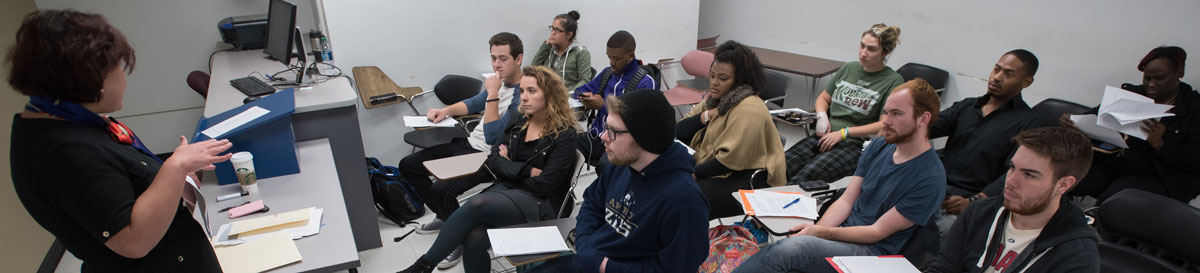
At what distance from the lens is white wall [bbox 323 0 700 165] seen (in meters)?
4.22

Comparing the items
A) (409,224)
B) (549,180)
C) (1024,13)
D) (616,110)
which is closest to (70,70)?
(616,110)

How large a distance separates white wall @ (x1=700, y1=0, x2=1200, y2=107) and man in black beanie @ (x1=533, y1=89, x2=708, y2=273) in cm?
364

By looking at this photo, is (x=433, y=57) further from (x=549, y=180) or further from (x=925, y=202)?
(x=925, y=202)

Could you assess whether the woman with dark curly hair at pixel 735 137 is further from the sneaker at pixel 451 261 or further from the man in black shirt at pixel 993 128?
the sneaker at pixel 451 261

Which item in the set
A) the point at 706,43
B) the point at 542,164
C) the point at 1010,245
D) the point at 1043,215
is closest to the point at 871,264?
the point at 1010,245

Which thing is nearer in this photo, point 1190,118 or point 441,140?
point 1190,118

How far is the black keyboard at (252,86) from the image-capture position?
3236mm

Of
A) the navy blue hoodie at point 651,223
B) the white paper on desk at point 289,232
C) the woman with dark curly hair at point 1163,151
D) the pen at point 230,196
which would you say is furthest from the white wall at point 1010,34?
the pen at point 230,196

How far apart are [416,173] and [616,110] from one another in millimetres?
2342

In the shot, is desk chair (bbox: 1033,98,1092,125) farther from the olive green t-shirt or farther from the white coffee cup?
the white coffee cup

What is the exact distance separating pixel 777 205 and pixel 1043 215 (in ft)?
2.88

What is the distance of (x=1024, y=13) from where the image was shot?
4.07 m

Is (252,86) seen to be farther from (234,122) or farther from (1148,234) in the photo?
(1148,234)

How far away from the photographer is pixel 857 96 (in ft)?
12.0
